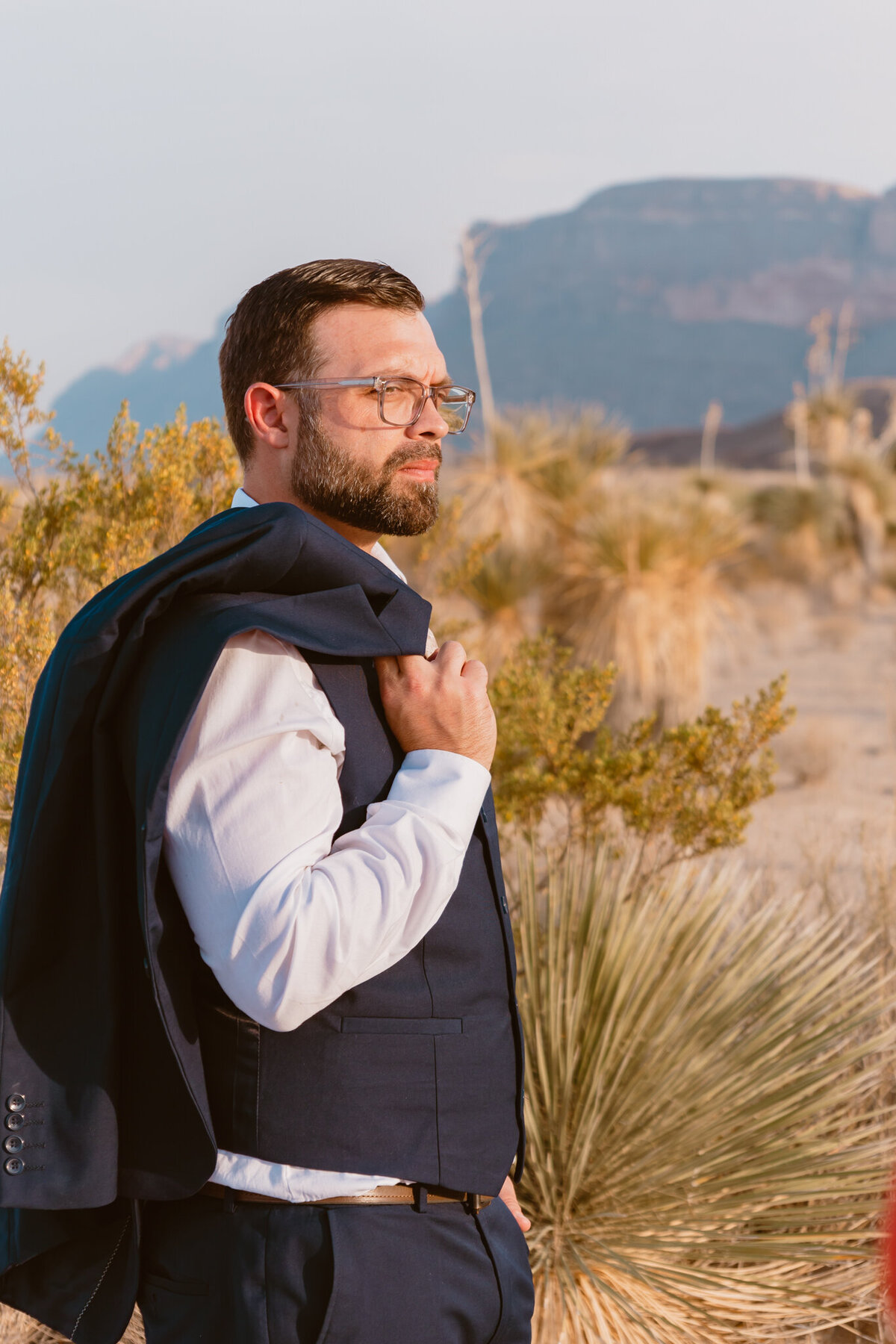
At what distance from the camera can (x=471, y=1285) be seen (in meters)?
1.25

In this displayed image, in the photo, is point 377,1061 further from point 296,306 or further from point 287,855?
point 296,306

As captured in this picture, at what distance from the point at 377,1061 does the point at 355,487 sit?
69 centimetres

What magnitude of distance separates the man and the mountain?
254 ft

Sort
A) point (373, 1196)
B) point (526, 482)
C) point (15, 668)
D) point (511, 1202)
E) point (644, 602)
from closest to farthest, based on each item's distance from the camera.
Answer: point (373, 1196), point (511, 1202), point (15, 668), point (644, 602), point (526, 482)

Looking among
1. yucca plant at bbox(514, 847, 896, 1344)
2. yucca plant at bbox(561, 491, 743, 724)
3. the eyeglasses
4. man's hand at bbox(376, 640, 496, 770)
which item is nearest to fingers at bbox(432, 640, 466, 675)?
man's hand at bbox(376, 640, 496, 770)

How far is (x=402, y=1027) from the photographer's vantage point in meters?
1.21

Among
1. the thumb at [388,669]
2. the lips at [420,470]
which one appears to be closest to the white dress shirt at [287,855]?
the thumb at [388,669]

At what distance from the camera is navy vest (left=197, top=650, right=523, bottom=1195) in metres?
1.18

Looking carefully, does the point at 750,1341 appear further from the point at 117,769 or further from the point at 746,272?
the point at 746,272

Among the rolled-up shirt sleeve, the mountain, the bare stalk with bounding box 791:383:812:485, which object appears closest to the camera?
the rolled-up shirt sleeve

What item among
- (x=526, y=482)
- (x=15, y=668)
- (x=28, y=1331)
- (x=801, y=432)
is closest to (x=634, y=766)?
(x=15, y=668)

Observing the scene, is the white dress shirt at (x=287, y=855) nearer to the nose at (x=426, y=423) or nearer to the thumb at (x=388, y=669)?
the thumb at (x=388, y=669)

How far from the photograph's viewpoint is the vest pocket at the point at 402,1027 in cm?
120

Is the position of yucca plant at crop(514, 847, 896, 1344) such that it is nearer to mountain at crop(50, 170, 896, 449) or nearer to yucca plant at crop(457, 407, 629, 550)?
yucca plant at crop(457, 407, 629, 550)
